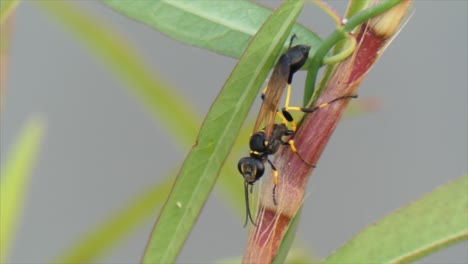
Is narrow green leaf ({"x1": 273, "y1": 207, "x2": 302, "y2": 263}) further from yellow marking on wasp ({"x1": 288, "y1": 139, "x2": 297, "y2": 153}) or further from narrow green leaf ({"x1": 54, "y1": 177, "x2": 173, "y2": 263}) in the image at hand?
narrow green leaf ({"x1": 54, "y1": 177, "x2": 173, "y2": 263})

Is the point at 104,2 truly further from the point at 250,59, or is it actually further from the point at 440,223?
the point at 440,223

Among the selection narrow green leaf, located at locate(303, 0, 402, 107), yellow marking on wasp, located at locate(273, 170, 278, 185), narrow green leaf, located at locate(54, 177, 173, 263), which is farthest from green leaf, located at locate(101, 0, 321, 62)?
narrow green leaf, located at locate(54, 177, 173, 263)

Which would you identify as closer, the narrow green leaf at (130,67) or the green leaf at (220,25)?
the green leaf at (220,25)

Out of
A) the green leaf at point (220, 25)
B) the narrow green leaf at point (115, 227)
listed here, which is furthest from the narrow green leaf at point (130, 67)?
the green leaf at point (220, 25)

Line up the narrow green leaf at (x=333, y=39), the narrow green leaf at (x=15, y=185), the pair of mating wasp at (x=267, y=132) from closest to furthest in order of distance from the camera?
1. the narrow green leaf at (x=333, y=39)
2. the pair of mating wasp at (x=267, y=132)
3. the narrow green leaf at (x=15, y=185)

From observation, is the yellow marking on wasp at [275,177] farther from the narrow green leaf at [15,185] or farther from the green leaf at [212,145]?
the narrow green leaf at [15,185]

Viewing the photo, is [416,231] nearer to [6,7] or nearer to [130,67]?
[6,7]
